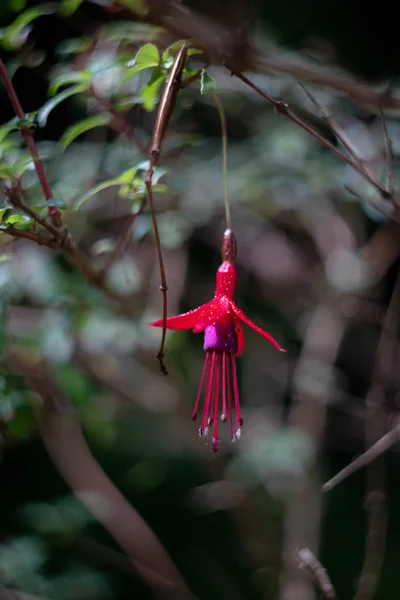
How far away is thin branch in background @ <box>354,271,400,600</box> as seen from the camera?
1146mm

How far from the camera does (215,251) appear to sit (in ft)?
7.04

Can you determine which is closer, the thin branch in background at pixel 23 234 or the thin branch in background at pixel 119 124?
the thin branch in background at pixel 23 234

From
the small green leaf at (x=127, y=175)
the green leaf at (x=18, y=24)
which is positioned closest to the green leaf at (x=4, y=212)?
the small green leaf at (x=127, y=175)

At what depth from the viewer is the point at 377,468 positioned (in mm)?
1399

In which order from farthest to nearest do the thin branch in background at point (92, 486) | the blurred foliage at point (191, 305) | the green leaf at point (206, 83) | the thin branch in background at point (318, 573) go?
the thin branch in background at point (92, 486) < the blurred foliage at point (191, 305) < the thin branch in background at point (318, 573) < the green leaf at point (206, 83)

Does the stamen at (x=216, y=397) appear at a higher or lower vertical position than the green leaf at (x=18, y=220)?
lower

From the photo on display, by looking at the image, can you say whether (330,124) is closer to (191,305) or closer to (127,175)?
(127,175)

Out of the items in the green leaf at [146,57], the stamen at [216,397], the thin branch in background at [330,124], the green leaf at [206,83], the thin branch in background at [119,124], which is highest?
the green leaf at [146,57]

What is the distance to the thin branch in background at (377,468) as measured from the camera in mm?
1146

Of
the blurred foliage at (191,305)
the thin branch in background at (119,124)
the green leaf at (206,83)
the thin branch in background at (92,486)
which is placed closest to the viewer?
the green leaf at (206,83)

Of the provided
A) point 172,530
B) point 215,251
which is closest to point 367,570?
point 172,530

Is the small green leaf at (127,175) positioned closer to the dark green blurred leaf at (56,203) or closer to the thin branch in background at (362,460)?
the dark green blurred leaf at (56,203)

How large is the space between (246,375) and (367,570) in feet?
2.86

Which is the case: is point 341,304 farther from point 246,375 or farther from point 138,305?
point 138,305
